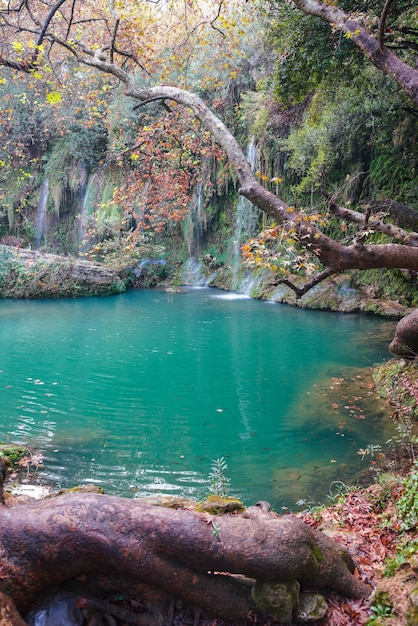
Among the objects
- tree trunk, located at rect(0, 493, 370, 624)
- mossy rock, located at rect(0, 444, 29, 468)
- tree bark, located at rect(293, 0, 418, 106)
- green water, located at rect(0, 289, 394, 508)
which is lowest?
mossy rock, located at rect(0, 444, 29, 468)

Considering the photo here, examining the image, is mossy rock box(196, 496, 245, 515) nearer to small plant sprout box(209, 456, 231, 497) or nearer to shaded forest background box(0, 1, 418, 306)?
small plant sprout box(209, 456, 231, 497)

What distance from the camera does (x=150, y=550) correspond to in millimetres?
2523

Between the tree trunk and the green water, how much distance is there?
2671mm

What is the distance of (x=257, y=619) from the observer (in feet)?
8.59

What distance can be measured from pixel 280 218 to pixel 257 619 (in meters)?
4.08

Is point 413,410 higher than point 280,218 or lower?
lower

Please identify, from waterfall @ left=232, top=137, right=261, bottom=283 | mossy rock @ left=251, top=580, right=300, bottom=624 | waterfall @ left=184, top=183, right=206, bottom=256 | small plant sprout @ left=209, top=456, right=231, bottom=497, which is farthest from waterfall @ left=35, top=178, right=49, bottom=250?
mossy rock @ left=251, top=580, right=300, bottom=624

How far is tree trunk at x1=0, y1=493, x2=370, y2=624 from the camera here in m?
2.46

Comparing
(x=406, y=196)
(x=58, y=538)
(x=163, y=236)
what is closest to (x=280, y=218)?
(x=58, y=538)

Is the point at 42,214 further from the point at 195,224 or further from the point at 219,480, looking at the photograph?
the point at 219,480

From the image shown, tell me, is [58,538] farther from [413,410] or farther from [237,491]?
[413,410]

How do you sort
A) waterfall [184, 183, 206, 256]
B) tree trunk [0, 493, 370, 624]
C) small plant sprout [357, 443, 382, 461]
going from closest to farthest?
tree trunk [0, 493, 370, 624] → small plant sprout [357, 443, 382, 461] → waterfall [184, 183, 206, 256]

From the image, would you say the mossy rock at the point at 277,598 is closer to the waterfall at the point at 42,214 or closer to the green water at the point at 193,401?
the green water at the point at 193,401

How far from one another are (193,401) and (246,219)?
15.1m
